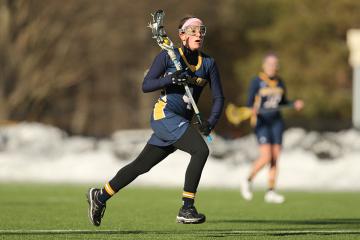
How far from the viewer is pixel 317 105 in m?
51.5

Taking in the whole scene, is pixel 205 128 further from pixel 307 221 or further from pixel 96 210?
pixel 307 221

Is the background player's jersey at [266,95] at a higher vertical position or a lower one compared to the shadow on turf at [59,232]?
higher

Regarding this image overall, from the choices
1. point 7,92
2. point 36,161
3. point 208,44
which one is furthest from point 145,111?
point 36,161

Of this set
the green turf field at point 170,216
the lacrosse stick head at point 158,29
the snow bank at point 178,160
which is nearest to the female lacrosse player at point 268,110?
the green turf field at point 170,216

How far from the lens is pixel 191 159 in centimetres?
1061

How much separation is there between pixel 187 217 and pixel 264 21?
47.0 meters

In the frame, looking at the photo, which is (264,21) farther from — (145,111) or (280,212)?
(280,212)

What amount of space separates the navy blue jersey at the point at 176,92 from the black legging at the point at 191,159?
0.24 ft

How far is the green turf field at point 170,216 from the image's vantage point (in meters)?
10.9

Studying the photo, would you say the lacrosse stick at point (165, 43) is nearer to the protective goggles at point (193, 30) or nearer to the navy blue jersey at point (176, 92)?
the navy blue jersey at point (176, 92)

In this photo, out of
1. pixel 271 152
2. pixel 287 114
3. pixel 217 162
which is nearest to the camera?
pixel 271 152

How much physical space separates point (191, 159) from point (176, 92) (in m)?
0.67

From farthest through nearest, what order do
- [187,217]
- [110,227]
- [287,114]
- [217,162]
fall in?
[287,114] → [217,162] → [110,227] → [187,217]

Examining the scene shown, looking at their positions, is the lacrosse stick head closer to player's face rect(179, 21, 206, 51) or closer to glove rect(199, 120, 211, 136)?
player's face rect(179, 21, 206, 51)
